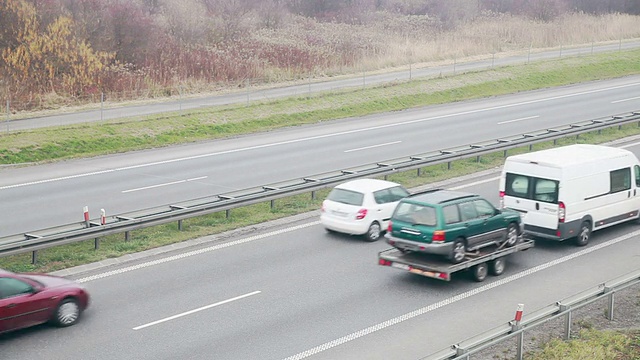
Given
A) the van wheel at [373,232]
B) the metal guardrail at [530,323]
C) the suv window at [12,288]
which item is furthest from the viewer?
the van wheel at [373,232]

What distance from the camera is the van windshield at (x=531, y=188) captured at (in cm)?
1936

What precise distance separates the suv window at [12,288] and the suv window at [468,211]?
8.44 meters

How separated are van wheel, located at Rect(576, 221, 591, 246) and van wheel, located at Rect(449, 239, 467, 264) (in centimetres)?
414

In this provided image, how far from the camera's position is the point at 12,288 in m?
13.8

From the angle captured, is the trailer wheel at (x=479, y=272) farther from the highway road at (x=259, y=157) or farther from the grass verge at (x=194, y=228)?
the highway road at (x=259, y=157)

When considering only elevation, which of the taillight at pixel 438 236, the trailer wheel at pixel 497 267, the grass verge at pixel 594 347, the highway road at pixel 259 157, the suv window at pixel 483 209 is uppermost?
the suv window at pixel 483 209

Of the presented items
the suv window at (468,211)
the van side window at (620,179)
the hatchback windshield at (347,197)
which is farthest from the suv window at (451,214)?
the van side window at (620,179)

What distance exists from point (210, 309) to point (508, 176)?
8.51 metres

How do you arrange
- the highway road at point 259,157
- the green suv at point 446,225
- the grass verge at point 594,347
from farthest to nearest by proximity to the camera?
the highway road at point 259,157
the green suv at point 446,225
the grass verge at point 594,347

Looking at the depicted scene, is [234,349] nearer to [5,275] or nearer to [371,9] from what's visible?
[5,275]

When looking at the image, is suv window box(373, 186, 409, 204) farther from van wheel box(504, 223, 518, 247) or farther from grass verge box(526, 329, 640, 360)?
grass verge box(526, 329, 640, 360)

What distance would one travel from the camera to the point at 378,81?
47656 mm

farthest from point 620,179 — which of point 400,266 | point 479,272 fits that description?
point 400,266

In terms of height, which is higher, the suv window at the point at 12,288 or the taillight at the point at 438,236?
the taillight at the point at 438,236
